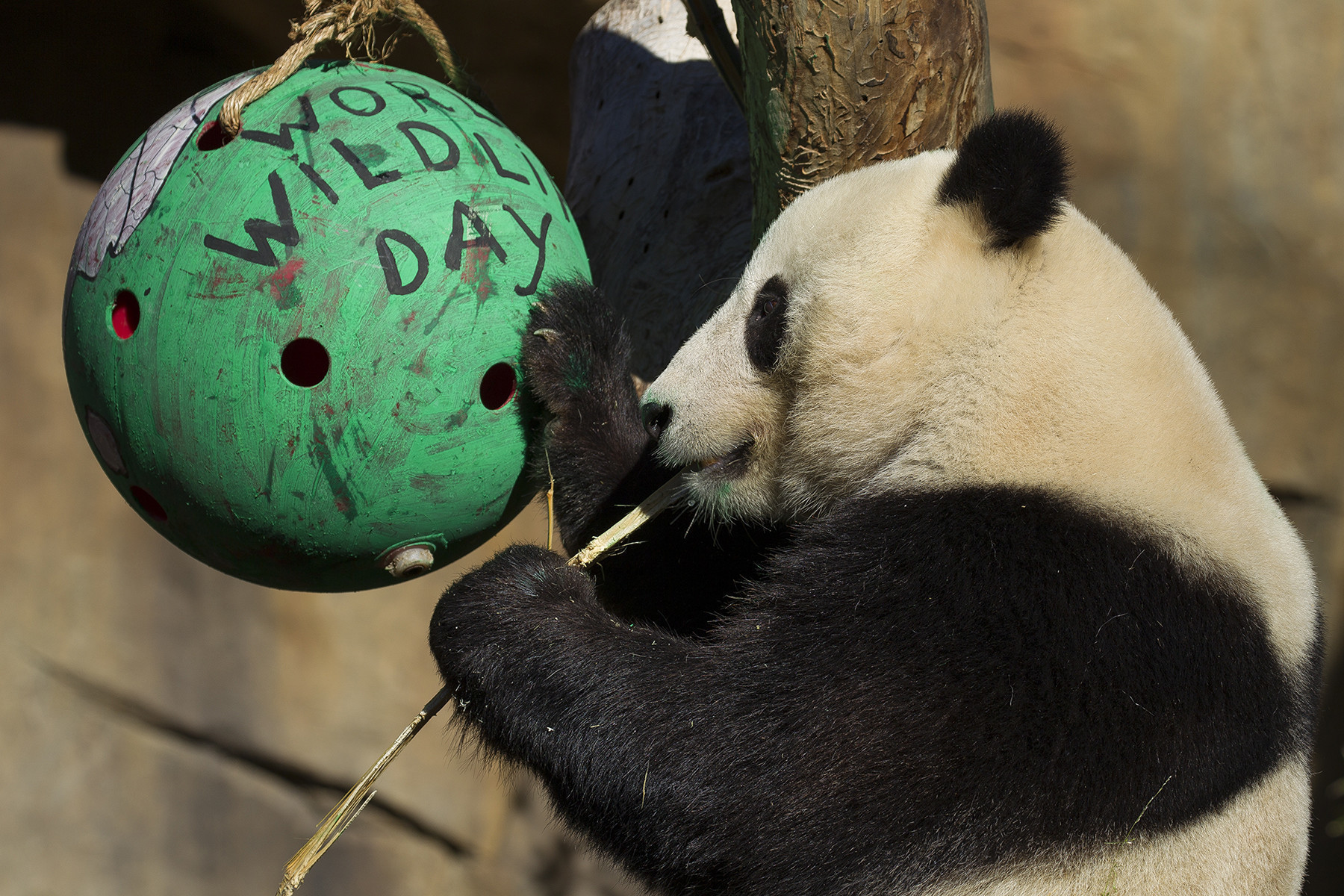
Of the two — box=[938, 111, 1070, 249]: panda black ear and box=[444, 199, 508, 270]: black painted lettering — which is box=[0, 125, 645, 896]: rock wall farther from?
box=[938, 111, 1070, 249]: panda black ear

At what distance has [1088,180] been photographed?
5.12 meters

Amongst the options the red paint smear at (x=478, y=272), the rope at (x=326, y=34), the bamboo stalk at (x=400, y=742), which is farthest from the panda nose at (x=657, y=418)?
the rope at (x=326, y=34)

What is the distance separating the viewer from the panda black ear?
1.82 metres

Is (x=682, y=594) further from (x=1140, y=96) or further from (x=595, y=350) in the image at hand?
(x=1140, y=96)

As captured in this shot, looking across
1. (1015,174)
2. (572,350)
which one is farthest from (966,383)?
(572,350)

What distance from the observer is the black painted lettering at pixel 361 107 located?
6.38ft

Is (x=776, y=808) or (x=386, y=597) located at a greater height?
(x=776, y=808)

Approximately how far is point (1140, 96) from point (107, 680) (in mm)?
5930

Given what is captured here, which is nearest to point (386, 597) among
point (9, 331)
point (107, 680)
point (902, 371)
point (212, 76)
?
point (107, 680)

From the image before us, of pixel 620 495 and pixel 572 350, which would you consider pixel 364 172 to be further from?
pixel 620 495

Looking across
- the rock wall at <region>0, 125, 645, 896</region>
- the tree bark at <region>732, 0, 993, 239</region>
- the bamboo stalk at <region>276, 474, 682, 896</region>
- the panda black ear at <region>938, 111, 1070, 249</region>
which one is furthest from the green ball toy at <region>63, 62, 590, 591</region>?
the rock wall at <region>0, 125, 645, 896</region>

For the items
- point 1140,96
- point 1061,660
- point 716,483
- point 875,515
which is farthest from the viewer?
point 1140,96

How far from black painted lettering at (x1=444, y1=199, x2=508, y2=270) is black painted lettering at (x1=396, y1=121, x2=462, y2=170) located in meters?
0.08

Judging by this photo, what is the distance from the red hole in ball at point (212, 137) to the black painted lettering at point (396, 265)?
15.5 inches
